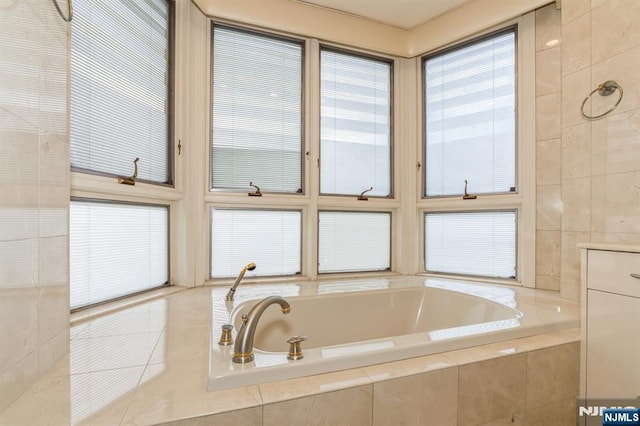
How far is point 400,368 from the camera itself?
1.11 meters

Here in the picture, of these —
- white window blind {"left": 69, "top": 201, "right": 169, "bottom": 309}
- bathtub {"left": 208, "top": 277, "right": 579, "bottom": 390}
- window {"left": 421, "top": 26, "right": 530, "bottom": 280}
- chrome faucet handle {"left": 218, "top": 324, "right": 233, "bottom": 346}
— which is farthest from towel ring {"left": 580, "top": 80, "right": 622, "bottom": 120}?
white window blind {"left": 69, "top": 201, "right": 169, "bottom": 309}

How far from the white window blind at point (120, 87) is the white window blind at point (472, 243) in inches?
78.5

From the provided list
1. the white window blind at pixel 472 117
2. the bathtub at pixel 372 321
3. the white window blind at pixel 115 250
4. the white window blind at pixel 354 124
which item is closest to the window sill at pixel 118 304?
the white window blind at pixel 115 250

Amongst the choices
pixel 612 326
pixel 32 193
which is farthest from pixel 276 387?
pixel 612 326

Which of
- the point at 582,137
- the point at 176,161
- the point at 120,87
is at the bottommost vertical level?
the point at 176,161

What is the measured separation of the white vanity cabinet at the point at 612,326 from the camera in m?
1.29

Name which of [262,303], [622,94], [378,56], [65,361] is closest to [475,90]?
[378,56]

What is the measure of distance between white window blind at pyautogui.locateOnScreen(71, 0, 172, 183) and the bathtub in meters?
0.90

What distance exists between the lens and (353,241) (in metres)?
2.71

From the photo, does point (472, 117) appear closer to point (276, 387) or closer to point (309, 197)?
point (309, 197)

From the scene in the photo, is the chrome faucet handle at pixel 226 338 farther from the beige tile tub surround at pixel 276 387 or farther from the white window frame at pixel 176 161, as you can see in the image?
the white window frame at pixel 176 161

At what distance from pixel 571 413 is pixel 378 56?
8.26ft

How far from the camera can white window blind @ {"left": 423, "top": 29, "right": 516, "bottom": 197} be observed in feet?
7.75

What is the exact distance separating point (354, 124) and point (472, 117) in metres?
0.87
